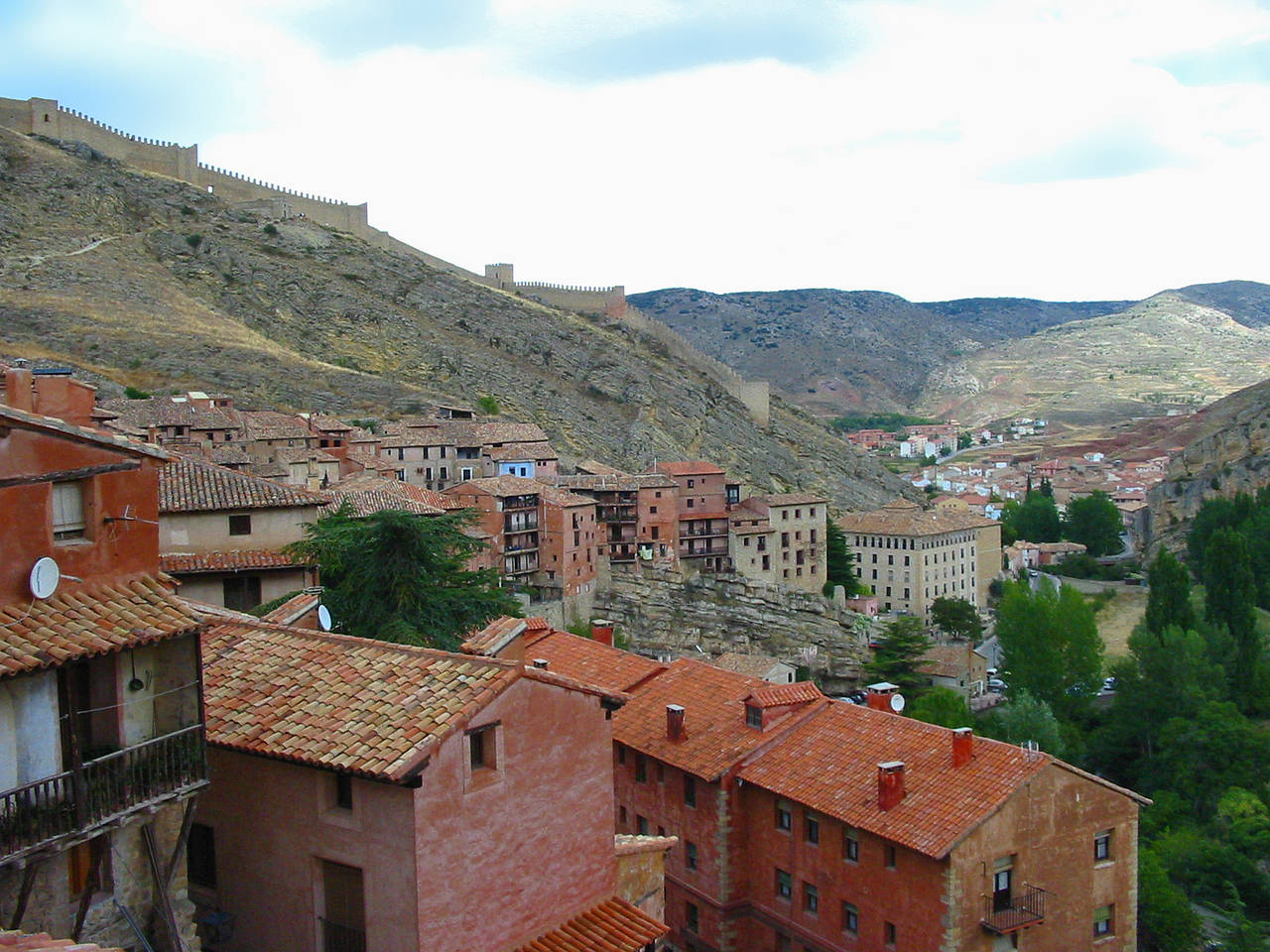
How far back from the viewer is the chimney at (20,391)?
413 inches

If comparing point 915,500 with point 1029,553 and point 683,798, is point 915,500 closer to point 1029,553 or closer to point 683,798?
point 1029,553

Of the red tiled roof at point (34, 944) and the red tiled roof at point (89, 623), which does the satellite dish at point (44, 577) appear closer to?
the red tiled roof at point (89, 623)

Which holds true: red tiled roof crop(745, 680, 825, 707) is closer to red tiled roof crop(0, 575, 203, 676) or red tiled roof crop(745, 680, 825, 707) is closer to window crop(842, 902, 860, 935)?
window crop(842, 902, 860, 935)

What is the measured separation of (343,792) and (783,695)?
15.2 metres

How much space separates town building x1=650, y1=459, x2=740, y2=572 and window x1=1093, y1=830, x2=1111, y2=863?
41.3m

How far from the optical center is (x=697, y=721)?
2445 cm

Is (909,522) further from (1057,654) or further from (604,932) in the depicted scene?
(604,932)

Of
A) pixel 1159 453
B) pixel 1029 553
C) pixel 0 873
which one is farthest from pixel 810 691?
pixel 1159 453

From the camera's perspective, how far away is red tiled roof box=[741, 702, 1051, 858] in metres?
19.8

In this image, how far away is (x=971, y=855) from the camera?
19.4 metres

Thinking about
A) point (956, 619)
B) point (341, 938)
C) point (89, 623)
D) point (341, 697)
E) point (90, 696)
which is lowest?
point (956, 619)

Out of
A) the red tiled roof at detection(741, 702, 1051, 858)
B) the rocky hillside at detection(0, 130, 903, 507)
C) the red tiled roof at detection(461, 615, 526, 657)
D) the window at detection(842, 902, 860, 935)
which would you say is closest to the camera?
the red tiled roof at detection(461, 615, 526, 657)

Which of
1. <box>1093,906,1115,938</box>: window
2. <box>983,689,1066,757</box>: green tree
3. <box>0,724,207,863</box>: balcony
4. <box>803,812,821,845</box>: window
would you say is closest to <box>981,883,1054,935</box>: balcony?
<box>1093,906,1115,938</box>: window

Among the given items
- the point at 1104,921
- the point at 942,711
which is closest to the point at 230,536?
the point at 1104,921
